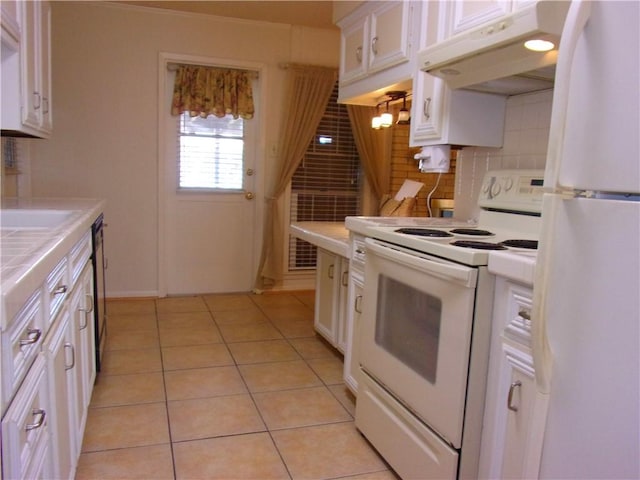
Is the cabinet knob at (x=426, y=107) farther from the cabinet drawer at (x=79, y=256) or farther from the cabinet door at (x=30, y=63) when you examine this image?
the cabinet door at (x=30, y=63)

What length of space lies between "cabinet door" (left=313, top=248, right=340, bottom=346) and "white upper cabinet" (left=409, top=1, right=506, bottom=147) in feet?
3.23

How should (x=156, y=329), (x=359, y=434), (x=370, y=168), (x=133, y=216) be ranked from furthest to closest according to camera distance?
(x=370, y=168) < (x=133, y=216) < (x=156, y=329) < (x=359, y=434)

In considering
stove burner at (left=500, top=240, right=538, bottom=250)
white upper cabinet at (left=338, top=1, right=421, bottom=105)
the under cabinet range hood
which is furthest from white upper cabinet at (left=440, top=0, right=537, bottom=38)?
stove burner at (left=500, top=240, right=538, bottom=250)

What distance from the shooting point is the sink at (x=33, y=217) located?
224cm

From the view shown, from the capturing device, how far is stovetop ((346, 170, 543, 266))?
1.53 m

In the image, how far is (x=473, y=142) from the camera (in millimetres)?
2268

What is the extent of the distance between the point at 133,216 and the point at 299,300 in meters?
1.61

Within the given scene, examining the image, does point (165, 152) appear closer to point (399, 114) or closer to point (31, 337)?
point (399, 114)

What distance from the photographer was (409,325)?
1753mm

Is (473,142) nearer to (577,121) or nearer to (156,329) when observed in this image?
(577,121)

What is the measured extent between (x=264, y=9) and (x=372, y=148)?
1.53 meters

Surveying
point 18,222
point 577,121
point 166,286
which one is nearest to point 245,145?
point 166,286

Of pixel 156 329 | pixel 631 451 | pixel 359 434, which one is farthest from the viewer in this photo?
pixel 156 329

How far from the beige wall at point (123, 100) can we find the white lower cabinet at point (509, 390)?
3.46 meters
